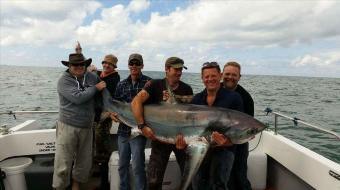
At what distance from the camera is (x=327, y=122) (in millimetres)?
19344

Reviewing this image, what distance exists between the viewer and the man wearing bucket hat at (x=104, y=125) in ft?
18.7

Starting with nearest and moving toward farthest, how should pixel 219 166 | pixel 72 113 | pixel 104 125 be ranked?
pixel 219 166 → pixel 72 113 → pixel 104 125

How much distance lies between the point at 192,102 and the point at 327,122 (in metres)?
17.5

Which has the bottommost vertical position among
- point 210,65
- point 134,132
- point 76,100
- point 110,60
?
point 134,132

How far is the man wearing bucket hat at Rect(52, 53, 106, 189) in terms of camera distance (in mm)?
4773

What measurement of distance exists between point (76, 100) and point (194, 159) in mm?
1961

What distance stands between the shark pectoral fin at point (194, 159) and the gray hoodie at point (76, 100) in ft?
5.89

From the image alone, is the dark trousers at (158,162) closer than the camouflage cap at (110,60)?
Yes

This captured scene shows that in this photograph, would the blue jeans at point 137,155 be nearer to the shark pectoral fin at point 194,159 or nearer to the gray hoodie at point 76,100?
the gray hoodie at point 76,100

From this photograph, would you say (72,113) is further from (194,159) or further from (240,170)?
(240,170)

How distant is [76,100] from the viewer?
4691mm

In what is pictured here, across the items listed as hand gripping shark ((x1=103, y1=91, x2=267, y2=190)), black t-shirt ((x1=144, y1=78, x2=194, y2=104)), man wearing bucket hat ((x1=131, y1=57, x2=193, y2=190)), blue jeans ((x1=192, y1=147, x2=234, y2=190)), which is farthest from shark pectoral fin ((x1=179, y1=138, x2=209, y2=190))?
black t-shirt ((x1=144, y1=78, x2=194, y2=104))

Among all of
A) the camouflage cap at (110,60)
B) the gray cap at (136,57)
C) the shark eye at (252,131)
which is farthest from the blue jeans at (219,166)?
the camouflage cap at (110,60)

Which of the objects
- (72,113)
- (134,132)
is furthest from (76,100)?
(134,132)
